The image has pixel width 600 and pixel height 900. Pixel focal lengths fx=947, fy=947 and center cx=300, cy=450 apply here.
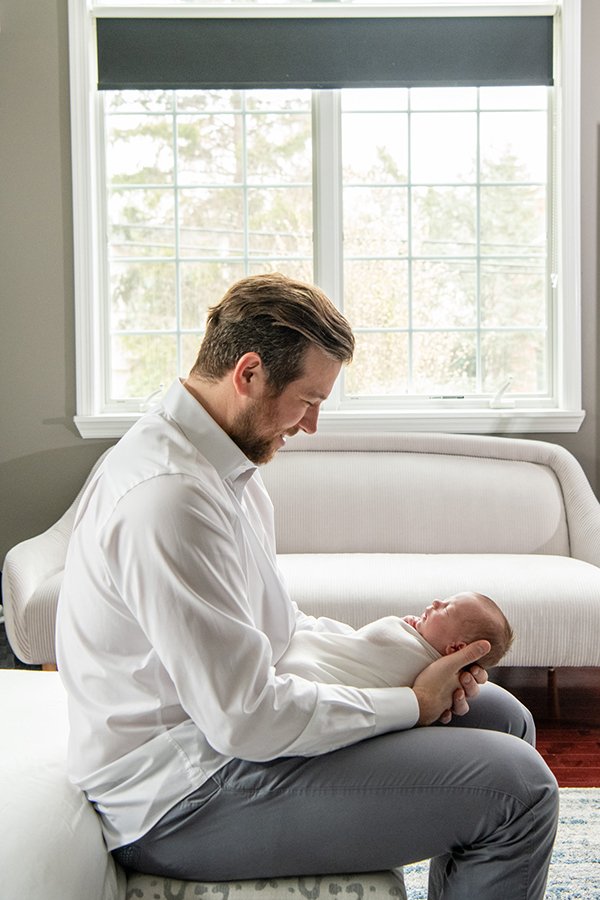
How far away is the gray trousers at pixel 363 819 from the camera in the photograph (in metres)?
1.31

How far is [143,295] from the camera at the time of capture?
13.2 ft

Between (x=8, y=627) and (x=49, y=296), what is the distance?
4.98 ft

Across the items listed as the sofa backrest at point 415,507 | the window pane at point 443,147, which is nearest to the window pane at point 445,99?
the window pane at point 443,147

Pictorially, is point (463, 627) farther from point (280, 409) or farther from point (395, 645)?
point (280, 409)

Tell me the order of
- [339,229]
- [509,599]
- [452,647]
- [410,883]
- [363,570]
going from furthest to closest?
1. [339,229]
2. [363,570]
3. [509,599]
4. [410,883]
5. [452,647]

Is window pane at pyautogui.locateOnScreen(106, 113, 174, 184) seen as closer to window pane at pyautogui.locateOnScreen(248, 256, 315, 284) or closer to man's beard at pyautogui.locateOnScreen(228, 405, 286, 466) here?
window pane at pyautogui.locateOnScreen(248, 256, 315, 284)

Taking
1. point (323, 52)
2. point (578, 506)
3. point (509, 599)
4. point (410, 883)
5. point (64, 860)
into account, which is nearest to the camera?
point (64, 860)

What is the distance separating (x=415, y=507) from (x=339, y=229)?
123cm

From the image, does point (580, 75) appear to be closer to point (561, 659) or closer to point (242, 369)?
point (561, 659)

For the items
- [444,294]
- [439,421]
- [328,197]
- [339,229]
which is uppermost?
[328,197]

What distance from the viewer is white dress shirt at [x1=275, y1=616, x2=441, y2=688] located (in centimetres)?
159

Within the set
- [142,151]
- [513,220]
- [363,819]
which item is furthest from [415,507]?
[363,819]

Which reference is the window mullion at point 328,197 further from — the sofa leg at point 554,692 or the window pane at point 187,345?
the sofa leg at point 554,692

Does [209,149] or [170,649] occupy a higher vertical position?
[209,149]
